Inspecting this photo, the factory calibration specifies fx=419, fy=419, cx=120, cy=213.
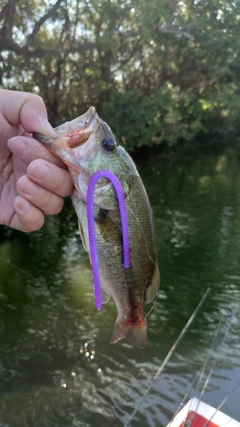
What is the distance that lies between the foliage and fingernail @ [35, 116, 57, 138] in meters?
13.0

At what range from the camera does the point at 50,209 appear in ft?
6.75

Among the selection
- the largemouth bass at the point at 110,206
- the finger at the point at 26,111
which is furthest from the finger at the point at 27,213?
the finger at the point at 26,111

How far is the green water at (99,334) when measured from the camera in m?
5.38

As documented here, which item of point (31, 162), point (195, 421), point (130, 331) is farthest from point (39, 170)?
point (195, 421)

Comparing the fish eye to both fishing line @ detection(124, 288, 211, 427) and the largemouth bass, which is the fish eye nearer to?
the largemouth bass

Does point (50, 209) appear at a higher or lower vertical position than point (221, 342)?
higher

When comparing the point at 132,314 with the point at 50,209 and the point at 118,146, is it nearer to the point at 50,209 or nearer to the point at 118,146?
the point at 50,209

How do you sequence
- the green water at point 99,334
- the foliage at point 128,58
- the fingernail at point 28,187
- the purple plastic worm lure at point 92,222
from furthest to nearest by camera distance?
the foliage at point 128,58 → the green water at point 99,334 → the fingernail at point 28,187 → the purple plastic worm lure at point 92,222

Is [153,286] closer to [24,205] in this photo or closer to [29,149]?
[24,205]

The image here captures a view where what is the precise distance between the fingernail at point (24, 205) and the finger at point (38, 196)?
2 centimetres

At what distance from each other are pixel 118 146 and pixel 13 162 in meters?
0.73

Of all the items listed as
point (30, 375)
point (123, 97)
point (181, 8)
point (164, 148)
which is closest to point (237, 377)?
point (30, 375)

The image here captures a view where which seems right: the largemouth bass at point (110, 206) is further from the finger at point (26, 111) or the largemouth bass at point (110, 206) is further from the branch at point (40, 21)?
the branch at point (40, 21)

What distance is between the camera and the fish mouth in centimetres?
174
